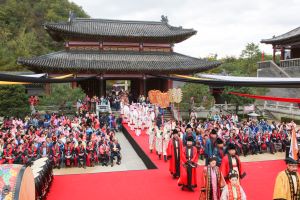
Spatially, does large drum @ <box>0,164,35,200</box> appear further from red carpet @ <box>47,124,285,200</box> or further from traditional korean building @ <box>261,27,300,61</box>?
traditional korean building @ <box>261,27,300,61</box>

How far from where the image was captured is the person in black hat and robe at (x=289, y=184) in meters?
5.49

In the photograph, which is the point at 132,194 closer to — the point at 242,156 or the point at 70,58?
the point at 242,156

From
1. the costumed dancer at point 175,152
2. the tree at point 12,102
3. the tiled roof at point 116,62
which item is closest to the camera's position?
the costumed dancer at point 175,152

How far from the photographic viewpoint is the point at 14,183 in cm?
463

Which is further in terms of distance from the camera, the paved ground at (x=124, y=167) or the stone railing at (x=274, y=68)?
the stone railing at (x=274, y=68)

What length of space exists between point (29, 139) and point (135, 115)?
7.07 m

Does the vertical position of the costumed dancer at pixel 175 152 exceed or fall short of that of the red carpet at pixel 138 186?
it exceeds it

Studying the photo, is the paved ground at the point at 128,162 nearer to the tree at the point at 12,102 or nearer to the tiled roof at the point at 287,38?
the tree at the point at 12,102

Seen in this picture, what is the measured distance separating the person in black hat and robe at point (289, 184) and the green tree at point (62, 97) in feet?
57.2

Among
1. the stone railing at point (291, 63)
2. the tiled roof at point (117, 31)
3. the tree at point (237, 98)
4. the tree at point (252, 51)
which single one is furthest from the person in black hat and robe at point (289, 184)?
the tree at point (252, 51)

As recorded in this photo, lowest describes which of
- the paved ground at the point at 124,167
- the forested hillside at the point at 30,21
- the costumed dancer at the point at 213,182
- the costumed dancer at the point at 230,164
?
the paved ground at the point at 124,167

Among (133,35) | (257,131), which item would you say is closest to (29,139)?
(257,131)

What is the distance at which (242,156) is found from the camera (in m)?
13.6

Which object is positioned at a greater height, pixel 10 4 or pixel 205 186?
pixel 10 4
